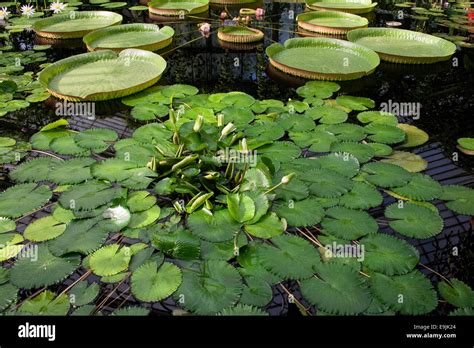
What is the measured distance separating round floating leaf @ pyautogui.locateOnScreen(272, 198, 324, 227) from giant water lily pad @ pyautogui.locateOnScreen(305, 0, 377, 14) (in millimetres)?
5076

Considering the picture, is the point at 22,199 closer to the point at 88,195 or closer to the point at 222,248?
the point at 88,195

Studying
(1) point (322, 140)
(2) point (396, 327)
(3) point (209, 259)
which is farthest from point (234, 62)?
(2) point (396, 327)

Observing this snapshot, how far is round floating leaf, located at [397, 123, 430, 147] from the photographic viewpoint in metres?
3.30

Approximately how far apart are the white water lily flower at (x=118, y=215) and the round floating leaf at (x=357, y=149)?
4.87 feet

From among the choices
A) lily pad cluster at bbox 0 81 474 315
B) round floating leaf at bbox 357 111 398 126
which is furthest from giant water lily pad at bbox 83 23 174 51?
round floating leaf at bbox 357 111 398 126

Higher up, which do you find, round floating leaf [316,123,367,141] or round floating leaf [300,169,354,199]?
round floating leaf [316,123,367,141]

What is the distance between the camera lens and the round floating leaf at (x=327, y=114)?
11.6 ft

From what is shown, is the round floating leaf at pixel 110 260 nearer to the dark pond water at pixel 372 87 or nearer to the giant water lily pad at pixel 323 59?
the dark pond water at pixel 372 87

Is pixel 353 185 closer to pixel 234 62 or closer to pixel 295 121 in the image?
pixel 295 121
